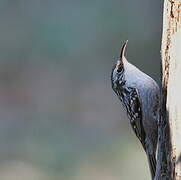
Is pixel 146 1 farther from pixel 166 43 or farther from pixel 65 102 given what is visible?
pixel 166 43

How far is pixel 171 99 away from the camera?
3414 mm

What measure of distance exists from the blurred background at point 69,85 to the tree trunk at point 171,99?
3248mm

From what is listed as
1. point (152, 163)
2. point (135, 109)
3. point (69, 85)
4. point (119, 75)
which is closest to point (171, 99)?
point (152, 163)

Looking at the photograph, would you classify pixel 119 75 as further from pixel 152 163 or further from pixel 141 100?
pixel 152 163

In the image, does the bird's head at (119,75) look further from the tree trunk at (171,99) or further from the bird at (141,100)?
the tree trunk at (171,99)

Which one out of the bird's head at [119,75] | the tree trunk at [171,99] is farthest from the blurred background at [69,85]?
the tree trunk at [171,99]

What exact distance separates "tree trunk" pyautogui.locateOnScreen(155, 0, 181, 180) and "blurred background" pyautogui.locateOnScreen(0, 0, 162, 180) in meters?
3.25

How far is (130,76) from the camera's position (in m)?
4.21

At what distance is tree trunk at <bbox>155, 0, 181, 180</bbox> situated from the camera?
334cm

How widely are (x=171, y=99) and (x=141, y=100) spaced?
0.68 meters

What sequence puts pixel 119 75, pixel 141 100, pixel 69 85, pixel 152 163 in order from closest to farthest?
1. pixel 152 163
2. pixel 141 100
3. pixel 119 75
4. pixel 69 85

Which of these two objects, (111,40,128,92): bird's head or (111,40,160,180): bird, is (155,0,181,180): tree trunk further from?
(111,40,128,92): bird's head

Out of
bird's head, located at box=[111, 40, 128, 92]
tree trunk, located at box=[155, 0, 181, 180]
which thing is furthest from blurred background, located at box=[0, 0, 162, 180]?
tree trunk, located at box=[155, 0, 181, 180]

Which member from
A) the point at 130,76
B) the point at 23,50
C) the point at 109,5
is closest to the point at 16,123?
the point at 23,50
